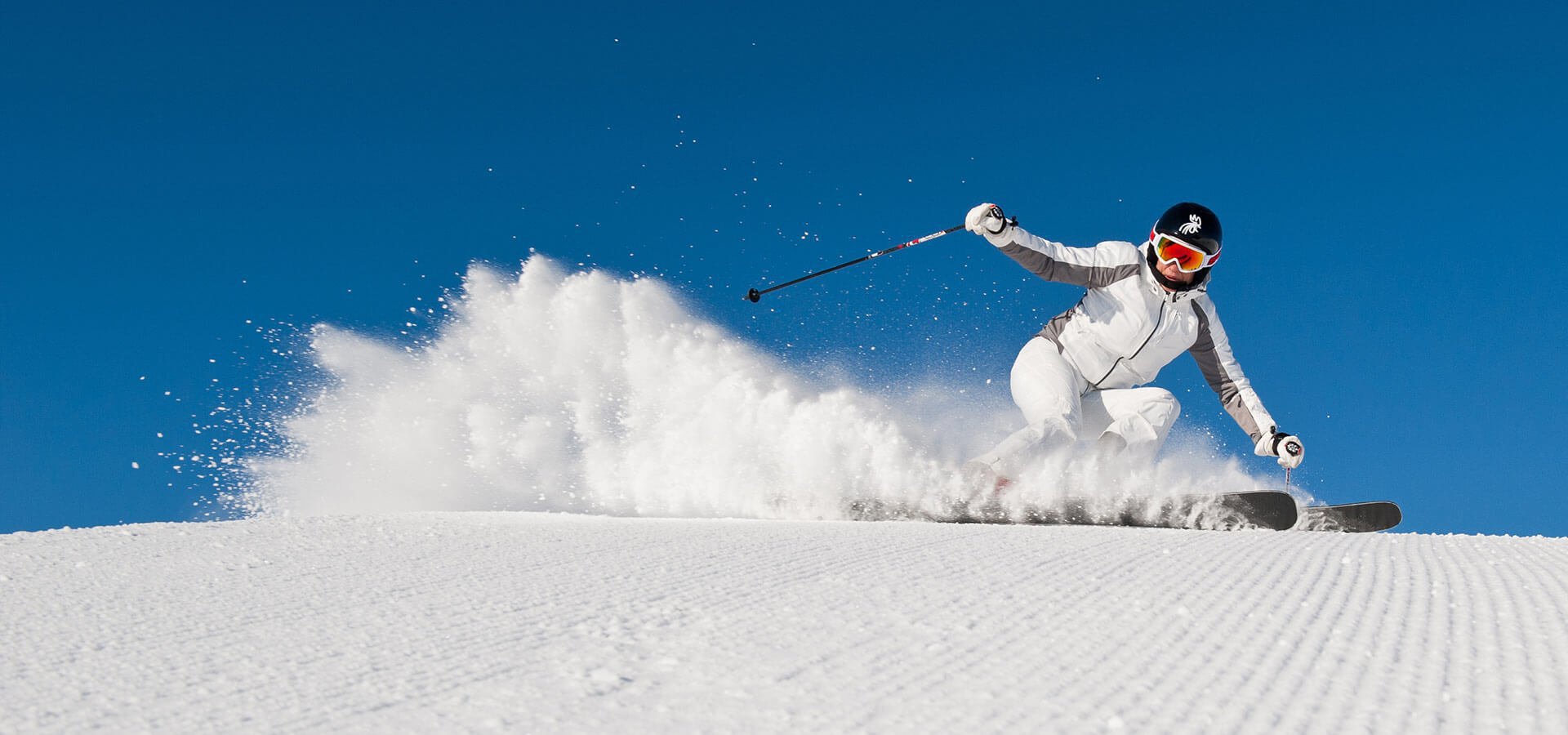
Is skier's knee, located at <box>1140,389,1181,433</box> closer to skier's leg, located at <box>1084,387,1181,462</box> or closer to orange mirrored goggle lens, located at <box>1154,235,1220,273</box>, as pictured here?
skier's leg, located at <box>1084,387,1181,462</box>

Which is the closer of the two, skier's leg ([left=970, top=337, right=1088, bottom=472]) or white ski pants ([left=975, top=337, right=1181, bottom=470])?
skier's leg ([left=970, top=337, right=1088, bottom=472])

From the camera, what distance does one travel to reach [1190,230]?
5.68 metres

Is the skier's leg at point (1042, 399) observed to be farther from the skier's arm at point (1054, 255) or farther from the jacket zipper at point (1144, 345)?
the skier's arm at point (1054, 255)

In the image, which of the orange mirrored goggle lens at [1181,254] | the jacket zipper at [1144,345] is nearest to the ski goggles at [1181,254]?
the orange mirrored goggle lens at [1181,254]

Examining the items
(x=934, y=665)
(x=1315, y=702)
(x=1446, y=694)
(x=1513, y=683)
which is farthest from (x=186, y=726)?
(x=1513, y=683)

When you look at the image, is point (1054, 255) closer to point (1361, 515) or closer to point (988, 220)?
point (988, 220)

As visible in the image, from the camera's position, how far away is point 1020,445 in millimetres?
5578

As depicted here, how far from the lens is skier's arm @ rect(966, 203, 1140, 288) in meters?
5.72

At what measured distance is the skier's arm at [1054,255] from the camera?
225 inches

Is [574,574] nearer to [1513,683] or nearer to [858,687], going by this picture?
[858,687]

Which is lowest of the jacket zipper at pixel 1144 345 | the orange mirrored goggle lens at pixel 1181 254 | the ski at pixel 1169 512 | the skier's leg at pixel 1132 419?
the ski at pixel 1169 512

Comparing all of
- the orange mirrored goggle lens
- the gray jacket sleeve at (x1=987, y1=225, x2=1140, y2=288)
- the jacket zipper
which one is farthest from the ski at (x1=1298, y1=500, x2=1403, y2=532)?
the gray jacket sleeve at (x1=987, y1=225, x2=1140, y2=288)

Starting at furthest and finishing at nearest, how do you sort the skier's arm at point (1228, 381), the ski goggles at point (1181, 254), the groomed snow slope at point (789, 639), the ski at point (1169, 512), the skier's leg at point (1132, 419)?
the skier's arm at point (1228, 381), the skier's leg at point (1132, 419), the ski goggles at point (1181, 254), the ski at point (1169, 512), the groomed snow slope at point (789, 639)

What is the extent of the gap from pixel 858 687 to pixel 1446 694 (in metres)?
0.90
